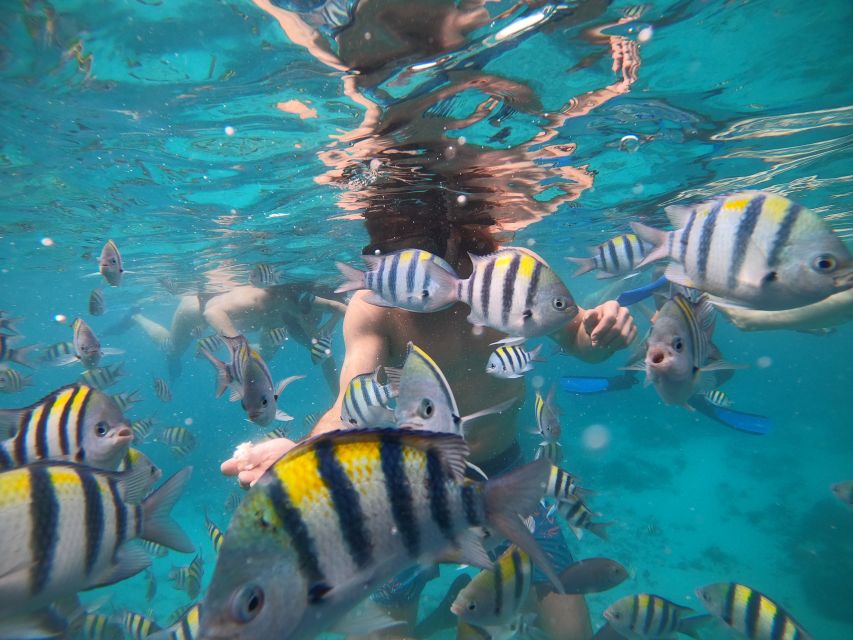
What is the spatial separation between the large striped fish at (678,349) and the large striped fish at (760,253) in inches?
7.7

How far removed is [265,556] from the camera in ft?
4.40

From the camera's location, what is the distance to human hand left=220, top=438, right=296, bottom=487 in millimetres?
2990

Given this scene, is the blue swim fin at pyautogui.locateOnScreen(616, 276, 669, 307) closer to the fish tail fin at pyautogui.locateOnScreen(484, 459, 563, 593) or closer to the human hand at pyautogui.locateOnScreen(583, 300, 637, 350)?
the human hand at pyautogui.locateOnScreen(583, 300, 637, 350)

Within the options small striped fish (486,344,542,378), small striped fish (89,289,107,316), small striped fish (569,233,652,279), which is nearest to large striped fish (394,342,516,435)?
small striped fish (486,344,542,378)

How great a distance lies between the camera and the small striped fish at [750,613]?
4109mm

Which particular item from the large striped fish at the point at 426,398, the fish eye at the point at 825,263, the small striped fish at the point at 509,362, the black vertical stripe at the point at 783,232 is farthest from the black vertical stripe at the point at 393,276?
the fish eye at the point at 825,263

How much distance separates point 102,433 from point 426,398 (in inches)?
93.0

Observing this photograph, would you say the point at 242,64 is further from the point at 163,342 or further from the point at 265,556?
the point at 163,342

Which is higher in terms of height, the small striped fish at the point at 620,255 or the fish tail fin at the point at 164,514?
the small striped fish at the point at 620,255

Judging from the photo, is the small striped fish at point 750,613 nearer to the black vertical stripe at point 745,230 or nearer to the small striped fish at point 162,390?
the black vertical stripe at point 745,230

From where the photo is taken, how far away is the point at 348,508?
145cm

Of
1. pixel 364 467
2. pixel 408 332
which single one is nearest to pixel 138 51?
pixel 408 332

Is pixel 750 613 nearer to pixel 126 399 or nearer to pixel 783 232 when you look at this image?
pixel 783 232

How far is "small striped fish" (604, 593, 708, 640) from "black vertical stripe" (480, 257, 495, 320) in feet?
12.6
